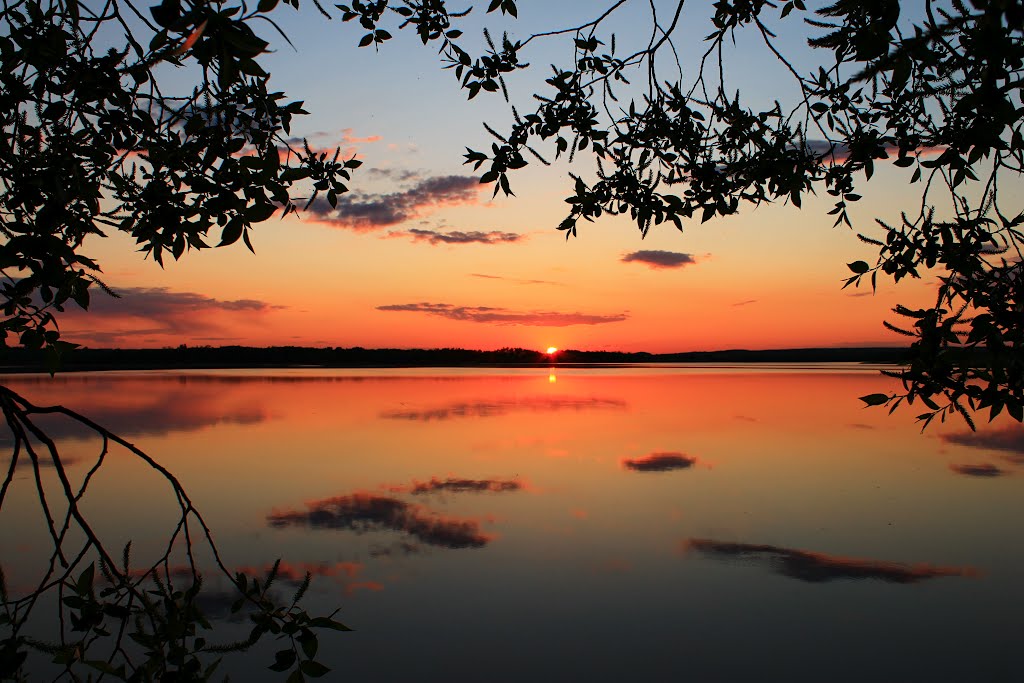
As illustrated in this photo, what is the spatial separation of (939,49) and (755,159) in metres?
1.36

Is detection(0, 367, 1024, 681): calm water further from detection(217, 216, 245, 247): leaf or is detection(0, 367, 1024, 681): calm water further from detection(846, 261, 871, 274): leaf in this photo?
detection(217, 216, 245, 247): leaf

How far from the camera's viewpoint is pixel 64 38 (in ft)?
10.8

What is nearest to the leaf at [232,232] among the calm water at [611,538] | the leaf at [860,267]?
the leaf at [860,267]

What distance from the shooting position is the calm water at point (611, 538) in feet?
19.6

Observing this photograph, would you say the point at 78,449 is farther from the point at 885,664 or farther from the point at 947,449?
the point at 947,449

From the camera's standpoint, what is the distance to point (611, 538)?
8875 millimetres

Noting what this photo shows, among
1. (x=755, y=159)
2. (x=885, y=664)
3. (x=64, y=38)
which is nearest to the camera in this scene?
(x=64, y=38)

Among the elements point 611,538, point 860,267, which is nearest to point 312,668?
point 860,267

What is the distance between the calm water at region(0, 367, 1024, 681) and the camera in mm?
5980

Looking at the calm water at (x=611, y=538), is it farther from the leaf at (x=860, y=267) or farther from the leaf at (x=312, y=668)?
the leaf at (x=860, y=267)

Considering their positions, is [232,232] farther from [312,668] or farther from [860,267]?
[860,267]

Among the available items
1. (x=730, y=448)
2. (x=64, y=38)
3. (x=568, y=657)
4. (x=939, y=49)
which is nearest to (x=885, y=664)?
(x=568, y=657)

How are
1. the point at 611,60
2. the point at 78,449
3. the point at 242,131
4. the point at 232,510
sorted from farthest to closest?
1. the point at 78,449
2. the point at 232,510
3. the point at 611,60
4. the point at 242,131

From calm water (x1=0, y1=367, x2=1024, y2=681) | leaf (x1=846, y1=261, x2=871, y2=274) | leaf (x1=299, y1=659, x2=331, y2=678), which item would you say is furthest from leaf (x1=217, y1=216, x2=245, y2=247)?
calm water (x1=0, y1=367, x2=1024, y2=681)
